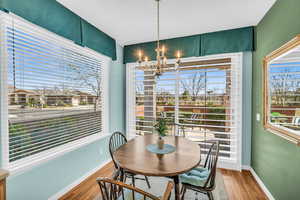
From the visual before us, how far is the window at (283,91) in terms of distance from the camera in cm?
143

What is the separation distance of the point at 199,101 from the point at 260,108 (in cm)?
99

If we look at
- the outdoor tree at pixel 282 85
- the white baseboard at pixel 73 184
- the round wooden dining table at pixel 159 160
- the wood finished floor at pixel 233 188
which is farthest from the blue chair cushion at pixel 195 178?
the white baseboard at pixel 73 184

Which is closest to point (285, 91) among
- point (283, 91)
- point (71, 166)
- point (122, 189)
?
point (283, 91)

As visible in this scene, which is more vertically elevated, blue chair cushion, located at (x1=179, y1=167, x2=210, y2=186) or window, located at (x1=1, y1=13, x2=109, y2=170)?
window, located at (x1=1, y1=13, x2=109, y2=170)

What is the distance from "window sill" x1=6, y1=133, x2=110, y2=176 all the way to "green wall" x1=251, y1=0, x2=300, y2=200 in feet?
9.04

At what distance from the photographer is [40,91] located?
1.81 m

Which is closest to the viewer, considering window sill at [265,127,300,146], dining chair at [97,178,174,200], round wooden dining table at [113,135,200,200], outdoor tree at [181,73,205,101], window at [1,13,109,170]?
dining chair at [97,178,174,200]

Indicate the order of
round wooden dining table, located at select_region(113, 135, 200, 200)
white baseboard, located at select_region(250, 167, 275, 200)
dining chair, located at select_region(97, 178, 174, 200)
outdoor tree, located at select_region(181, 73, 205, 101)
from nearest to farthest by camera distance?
dining chair, located at select_region(97, 178, 174, 200) → round wooden dining table, located at select_region(113, 135, 200, 200) → white baseboard, located at select_region(250, 167, 275, 200) → outdoor tree, located at select_region(181, 73, 205, 101)

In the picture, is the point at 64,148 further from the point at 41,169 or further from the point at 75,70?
the point at 75,70

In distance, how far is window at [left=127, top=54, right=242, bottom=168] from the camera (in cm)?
269

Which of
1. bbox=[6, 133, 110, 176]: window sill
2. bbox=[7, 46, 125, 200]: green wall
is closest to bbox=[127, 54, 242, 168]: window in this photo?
bbox=[7, 46, 125, 200]: green wall

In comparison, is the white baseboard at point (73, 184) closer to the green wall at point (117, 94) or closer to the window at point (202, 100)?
the green wall at point (117, 94)

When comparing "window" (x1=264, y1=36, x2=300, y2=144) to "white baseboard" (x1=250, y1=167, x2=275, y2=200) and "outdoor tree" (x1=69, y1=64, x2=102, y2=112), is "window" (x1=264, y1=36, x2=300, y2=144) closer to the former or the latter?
"white baseboard" (x1=250, y1=167, x2=275, y2=200)

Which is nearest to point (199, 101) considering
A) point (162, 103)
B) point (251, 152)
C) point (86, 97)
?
point (162, 103)
